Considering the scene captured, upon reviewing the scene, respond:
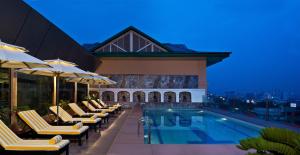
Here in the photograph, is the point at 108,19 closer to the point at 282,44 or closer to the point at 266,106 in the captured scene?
the point at 282,44

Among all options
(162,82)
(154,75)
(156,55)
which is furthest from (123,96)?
(156,55)

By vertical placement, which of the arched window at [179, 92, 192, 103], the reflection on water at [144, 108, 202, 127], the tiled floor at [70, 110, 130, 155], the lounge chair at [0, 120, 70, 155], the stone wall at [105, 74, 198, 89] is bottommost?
the reflection on water at [144, 108, 202, 127]

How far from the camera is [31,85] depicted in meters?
14.0

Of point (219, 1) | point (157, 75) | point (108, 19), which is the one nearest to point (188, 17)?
point (219, 1)

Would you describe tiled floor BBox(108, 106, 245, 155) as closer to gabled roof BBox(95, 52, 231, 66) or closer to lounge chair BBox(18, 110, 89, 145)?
lounge chair BBox(18, 110, 89, 145)

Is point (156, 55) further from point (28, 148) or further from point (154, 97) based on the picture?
point (28, 148)

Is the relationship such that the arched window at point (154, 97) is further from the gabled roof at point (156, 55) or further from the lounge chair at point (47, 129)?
the lounge chair at point (47, 129)

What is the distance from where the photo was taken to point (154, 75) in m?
30.5

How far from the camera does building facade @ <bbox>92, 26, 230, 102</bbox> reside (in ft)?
99.3

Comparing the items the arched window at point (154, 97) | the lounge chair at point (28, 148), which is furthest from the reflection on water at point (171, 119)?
the lounge chair at point (28, 148)

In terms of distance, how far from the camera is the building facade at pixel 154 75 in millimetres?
30281

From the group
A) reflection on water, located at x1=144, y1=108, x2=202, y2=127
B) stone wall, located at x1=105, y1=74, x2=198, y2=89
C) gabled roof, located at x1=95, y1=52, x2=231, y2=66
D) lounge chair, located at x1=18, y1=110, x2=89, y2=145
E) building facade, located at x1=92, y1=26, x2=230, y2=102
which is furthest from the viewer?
stone wall, located at x1=105, y1=74, x2=198, y2=89

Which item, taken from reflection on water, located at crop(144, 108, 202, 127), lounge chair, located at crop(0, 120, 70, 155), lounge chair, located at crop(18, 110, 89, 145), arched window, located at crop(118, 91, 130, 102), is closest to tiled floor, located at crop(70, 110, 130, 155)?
lounge chair, located at crop(18, 110, 89, 145)

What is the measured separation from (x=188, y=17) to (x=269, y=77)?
39317mm
